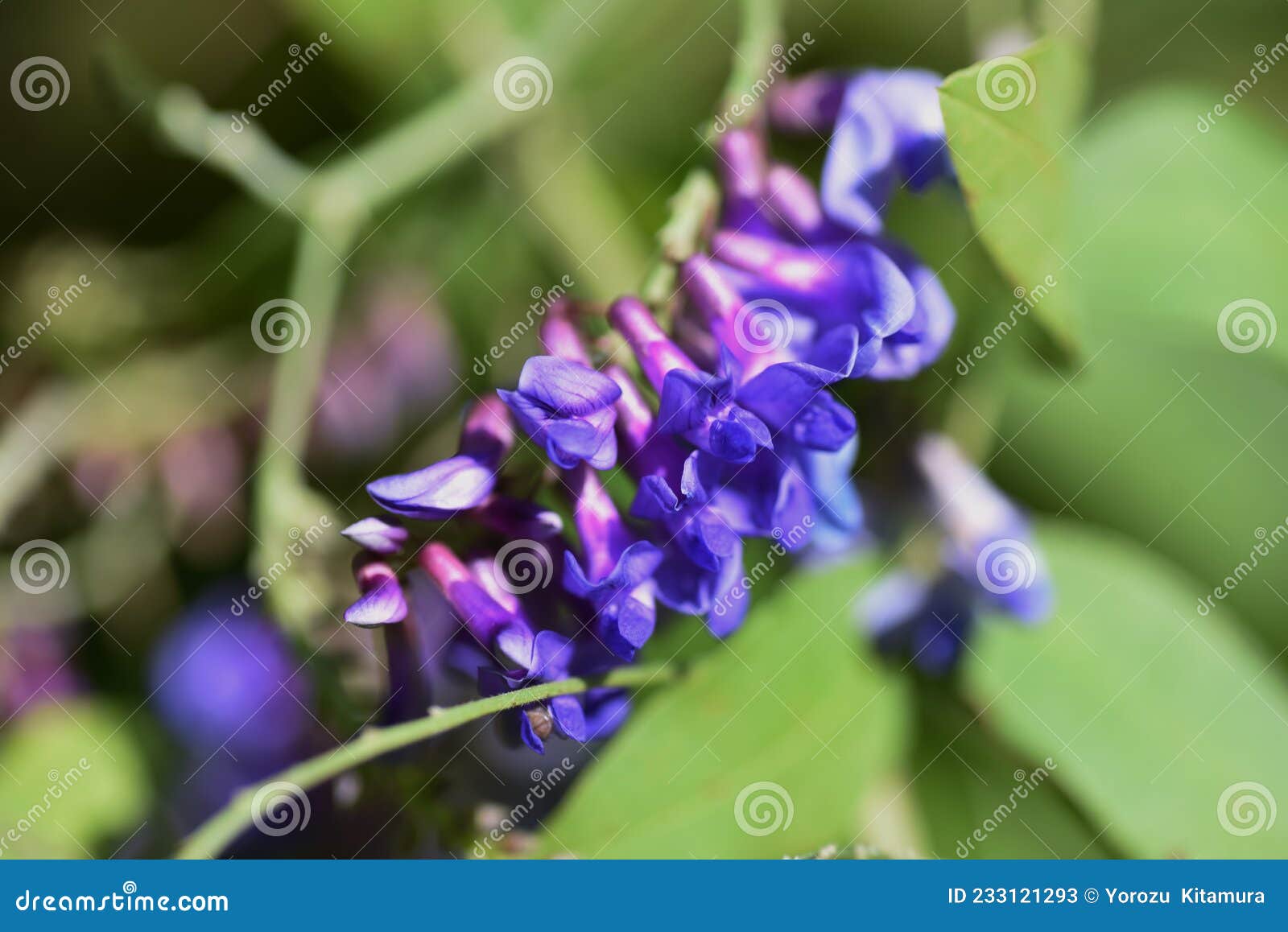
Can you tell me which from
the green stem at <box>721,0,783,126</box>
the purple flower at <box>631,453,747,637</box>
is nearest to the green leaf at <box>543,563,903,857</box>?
the purple flower at <box>631,453,747,637</box>

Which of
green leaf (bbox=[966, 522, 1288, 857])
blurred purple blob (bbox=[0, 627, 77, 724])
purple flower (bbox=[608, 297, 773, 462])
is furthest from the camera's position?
blurred purple blob (bbox=[0, 627, 77, 724])

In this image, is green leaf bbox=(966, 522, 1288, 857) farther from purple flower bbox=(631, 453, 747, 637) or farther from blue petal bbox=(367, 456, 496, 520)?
blue petal bbox=(367, 456, 496, 520)

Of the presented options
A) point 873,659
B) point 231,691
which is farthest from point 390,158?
point 873,659

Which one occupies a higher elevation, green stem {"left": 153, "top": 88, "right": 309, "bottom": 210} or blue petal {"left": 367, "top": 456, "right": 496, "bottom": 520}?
blue petal {"left": 367, "top": 456, "right": 496, "bottom": 520}

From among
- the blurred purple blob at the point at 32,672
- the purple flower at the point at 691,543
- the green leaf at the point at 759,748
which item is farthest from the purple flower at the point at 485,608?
the blurred purple blob at the point at 32,672

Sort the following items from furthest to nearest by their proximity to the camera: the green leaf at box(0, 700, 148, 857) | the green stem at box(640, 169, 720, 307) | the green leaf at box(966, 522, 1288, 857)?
the green leaf at box(0, 700, 148, 857), the green leaf at box(966, 522, 1288, 857), the green stem at box(640, 169, 720, 307)

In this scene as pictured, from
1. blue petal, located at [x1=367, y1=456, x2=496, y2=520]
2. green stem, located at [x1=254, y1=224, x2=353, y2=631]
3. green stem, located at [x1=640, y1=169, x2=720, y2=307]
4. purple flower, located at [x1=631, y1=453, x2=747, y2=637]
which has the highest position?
green stem, located at [x1=640, y1=169, x2=720, y2=307]

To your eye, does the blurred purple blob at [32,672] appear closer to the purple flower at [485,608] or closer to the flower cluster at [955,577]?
the purple flower at [485,608]
